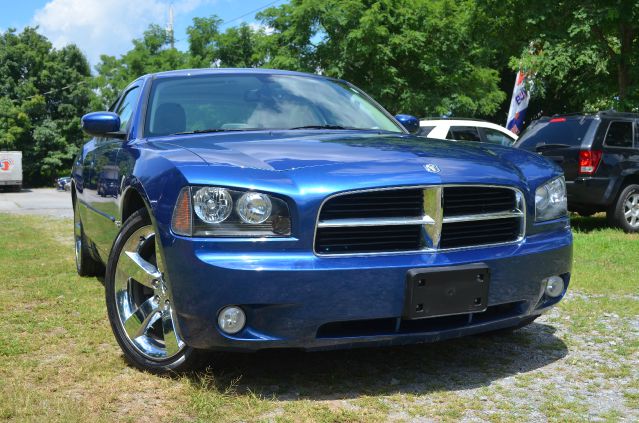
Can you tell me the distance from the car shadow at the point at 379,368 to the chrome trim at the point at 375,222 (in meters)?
0.78

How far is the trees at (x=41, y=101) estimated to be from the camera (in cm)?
4359

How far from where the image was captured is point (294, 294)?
315cm

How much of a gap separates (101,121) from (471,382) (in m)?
2.76

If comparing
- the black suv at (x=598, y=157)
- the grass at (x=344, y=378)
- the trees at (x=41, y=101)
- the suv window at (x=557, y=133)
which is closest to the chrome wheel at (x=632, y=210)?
the black suv at (x=598, y=157)

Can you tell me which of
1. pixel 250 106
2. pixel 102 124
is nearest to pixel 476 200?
pixel 250 106

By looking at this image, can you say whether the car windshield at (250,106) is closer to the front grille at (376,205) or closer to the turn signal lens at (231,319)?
the front grille at (376,205)

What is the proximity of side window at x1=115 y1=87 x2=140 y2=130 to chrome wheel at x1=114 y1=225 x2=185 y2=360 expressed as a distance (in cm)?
156

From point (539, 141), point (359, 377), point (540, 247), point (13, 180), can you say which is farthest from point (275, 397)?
point (13, 180)

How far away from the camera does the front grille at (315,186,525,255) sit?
329cm

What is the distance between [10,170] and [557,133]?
3066 centimetres

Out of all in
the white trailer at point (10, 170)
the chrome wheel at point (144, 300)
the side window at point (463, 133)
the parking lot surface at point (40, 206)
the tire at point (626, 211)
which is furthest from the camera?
the white trailer at point (10, 170)

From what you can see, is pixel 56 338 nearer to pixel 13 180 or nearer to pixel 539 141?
pixel 539 141

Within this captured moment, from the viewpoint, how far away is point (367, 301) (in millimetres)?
3234

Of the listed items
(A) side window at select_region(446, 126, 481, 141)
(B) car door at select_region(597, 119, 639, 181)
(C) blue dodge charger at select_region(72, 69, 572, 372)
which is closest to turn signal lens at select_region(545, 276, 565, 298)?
(C) blue dodge charger at select_region(72, 69, 572, 372)
